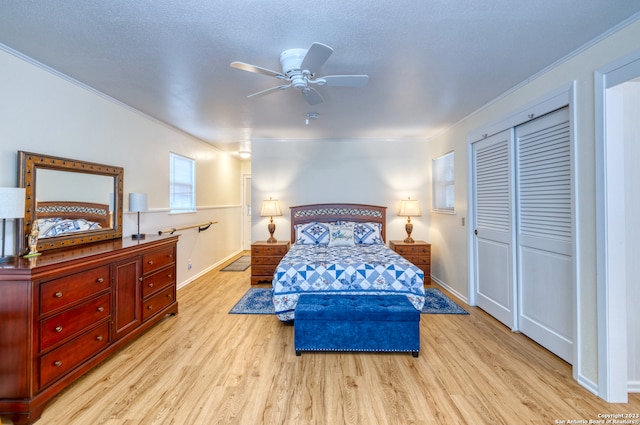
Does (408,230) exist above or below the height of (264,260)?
above

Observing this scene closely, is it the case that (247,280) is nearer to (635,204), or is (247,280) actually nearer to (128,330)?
(128,330)

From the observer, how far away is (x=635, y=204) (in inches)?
79.3

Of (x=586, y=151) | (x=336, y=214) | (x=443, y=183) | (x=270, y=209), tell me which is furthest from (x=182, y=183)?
(x=586, y=151)

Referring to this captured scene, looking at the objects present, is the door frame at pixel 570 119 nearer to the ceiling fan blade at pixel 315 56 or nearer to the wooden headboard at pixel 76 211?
the ceiling fan blade at pixel 315 56

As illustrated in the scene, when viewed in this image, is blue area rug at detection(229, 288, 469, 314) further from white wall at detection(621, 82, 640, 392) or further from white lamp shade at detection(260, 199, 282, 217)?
white wall at detection(621, 82, 640, 392)

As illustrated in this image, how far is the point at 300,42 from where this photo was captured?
210cm

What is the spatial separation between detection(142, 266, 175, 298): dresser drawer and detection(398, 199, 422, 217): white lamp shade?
12.1 ft

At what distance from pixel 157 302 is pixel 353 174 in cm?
368

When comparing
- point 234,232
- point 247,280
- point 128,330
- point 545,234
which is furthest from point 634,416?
point 234,232

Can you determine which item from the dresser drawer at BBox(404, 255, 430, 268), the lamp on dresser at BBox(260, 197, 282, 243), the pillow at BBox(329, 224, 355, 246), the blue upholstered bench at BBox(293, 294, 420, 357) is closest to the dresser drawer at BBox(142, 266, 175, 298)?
the blue upholstered bench at BBox(293, 294, 420, 357)

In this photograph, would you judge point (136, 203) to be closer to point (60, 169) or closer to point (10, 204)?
point (60, 169)

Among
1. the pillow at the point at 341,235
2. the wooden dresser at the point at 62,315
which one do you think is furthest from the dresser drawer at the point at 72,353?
the pillow at the point at 341,235

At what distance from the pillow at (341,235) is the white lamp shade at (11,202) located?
3.49 meters

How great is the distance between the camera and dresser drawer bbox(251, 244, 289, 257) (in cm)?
477
